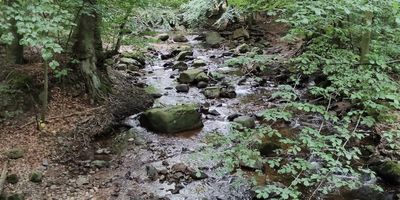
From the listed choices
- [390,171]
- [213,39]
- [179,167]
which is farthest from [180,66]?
[390,171]

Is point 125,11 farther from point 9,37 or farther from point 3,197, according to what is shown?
point 3,197

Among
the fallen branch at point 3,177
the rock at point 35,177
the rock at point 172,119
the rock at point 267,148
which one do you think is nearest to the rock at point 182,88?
the rock at point 172,119

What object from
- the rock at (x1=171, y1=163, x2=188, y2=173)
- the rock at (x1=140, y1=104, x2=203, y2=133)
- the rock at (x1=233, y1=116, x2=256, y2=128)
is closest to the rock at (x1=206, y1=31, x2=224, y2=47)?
the rock at (x1=233, y1=116, x2=256, y2=128)

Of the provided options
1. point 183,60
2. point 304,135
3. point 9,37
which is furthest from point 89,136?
point 183,60

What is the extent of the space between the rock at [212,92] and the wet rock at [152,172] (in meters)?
5.00

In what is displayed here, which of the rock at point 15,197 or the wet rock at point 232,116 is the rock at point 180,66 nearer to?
the wet rock at point 232,116

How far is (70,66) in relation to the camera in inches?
401

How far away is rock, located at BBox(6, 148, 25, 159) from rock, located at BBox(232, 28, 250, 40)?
1512 cm

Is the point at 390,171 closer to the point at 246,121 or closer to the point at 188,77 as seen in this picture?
the point at 246,121

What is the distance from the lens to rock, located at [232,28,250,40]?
21.1 metres

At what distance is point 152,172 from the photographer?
7945mm

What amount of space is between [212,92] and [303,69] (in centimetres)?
769

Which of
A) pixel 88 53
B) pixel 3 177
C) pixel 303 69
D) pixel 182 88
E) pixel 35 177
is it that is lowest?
pixel 182 88

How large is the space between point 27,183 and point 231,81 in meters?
8.01
